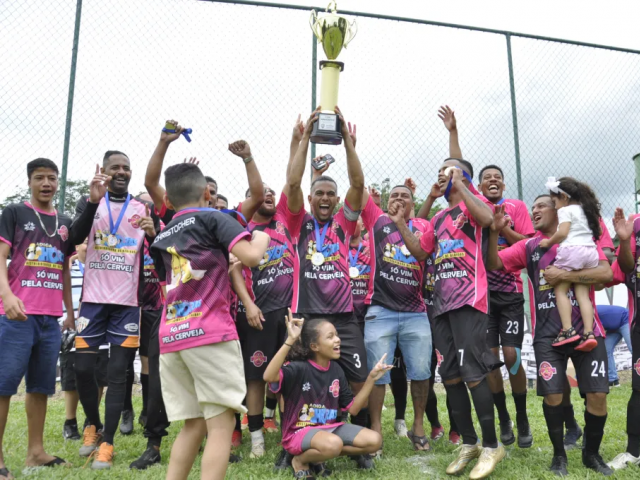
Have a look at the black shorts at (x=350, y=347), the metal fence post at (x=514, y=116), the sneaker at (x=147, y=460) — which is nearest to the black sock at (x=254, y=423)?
the sneaker at (x=147, y=460)

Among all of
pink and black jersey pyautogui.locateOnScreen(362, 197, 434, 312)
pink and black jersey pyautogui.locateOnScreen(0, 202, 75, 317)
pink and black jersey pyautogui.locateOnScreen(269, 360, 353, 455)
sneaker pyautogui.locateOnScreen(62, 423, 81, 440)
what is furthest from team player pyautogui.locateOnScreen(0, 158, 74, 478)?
pink and black jersey pyautogui.locateOnScreen(362, 197, 434, 312)

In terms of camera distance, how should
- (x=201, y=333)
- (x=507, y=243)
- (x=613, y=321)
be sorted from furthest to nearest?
(x=613, y=321) → (x=507, y=243) → (x=201, y=333)

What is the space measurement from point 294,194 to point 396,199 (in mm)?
1213

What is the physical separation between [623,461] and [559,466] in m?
0.54

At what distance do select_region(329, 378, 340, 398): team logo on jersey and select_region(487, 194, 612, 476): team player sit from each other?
150 centimetres

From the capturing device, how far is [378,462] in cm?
457

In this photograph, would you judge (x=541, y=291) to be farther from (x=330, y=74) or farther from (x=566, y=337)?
(x=330, y=74)

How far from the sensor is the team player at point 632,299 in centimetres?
442

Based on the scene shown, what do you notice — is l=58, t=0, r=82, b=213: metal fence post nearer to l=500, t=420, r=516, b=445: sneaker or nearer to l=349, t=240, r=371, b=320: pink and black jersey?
l=349, t=240, r=371, b=320: pink and black jersey

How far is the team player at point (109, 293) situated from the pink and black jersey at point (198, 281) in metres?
1.27

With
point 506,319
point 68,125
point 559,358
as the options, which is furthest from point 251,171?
point 68,125

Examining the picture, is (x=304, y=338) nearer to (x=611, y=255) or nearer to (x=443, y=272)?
(x=443, y=272)

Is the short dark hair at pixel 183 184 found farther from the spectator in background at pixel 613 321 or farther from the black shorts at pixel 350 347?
the spectator in background at pixel 613 321

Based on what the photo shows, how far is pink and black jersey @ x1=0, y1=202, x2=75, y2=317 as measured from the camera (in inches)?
177
